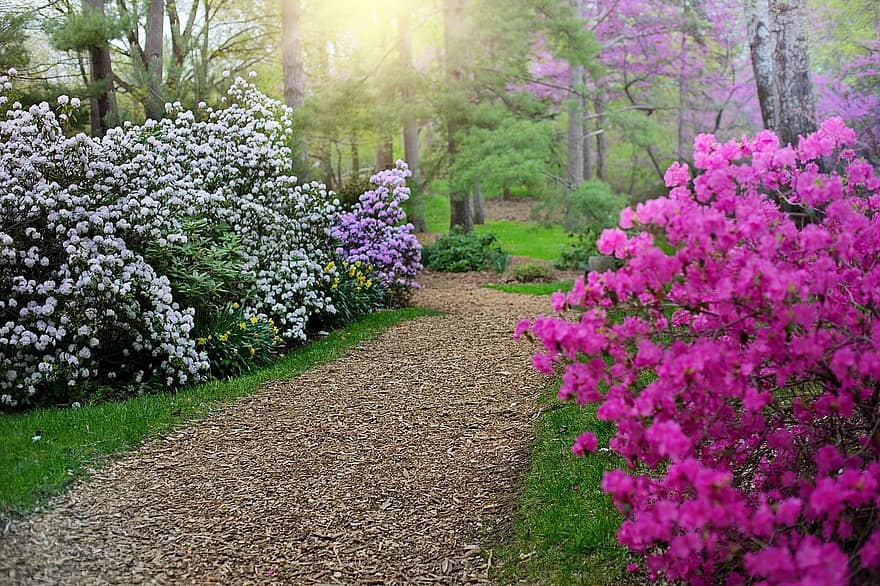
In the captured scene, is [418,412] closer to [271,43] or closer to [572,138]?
[572,138]

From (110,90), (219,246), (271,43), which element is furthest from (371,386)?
(271,43)

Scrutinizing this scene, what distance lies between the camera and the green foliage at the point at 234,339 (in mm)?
5555

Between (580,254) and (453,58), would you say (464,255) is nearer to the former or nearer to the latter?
(580,254)

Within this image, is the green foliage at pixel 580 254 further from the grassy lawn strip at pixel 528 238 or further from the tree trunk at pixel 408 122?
the tree trunk at pixel 408 122

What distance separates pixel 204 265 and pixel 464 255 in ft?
16.4

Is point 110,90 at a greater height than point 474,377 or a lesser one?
greater

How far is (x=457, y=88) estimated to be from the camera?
10.6 meters

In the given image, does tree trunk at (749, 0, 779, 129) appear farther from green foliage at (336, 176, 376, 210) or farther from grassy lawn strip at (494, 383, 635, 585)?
grassy lawn strip at (494, 383, 635, 585)

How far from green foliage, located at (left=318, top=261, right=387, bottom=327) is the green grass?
5.17 feet

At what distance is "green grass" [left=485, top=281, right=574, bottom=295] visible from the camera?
27.4 feet

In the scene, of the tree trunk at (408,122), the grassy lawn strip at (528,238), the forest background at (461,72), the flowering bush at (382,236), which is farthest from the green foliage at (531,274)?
the tree trunk at (408,122)

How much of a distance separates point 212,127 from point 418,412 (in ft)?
9.37

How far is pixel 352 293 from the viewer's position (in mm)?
7094

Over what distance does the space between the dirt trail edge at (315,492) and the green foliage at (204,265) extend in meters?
0.95
